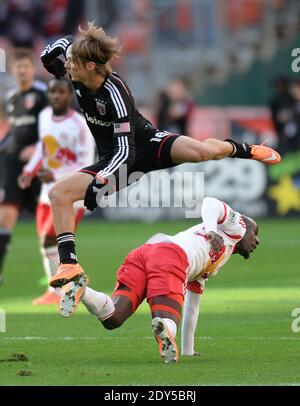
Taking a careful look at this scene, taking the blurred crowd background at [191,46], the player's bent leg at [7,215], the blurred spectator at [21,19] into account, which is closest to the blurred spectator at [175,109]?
the blurred crowd background at [191,46]

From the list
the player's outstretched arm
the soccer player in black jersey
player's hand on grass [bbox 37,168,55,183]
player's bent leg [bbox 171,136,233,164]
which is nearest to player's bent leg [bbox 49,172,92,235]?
player's bent leg [bbox 171,136,233,164]

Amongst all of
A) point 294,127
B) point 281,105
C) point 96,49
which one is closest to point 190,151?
point 96,49

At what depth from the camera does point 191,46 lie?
87.3 feet

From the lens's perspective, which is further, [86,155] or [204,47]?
[204,47]

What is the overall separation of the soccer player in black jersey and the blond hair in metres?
5.22

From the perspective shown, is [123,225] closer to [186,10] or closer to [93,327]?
[186,10]

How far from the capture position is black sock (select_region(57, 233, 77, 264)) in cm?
871

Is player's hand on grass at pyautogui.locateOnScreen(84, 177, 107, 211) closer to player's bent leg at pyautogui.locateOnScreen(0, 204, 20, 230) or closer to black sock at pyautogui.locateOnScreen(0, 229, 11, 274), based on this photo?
player's bent leg at pyautogui.locateOnScreen(0, 204, 20, 230)

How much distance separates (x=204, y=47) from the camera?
88.0ft

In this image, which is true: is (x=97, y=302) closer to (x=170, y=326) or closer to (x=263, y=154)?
(x=170, y=326)

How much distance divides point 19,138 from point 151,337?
5475mm

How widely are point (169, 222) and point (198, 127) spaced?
2892 millimetres

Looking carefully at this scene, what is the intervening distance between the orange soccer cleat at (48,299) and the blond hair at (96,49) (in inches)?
159
